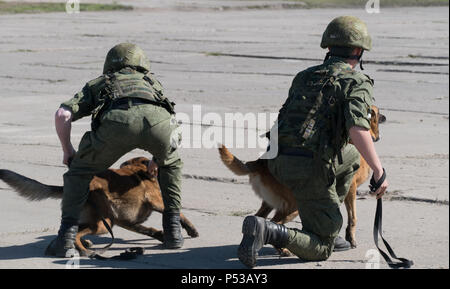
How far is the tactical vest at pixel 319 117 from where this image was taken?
19.5 feet

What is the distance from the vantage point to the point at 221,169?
9.51 meters

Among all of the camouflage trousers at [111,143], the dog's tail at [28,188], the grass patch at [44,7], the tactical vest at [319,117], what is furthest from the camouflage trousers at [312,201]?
the grass patch at [44,7]

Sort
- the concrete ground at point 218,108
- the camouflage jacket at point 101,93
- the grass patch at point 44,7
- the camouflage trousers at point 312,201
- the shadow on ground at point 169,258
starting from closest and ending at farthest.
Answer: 1. the camouflage trousers at point 312,201
2. the shadow on ground at point 169,258
3. the camouflage jacket at point 101,93
4. the concrete ground at point 218,108
5. the grass patch at point 44,7

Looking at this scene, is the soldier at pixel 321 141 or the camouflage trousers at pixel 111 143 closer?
the soldier at pixel 321 141

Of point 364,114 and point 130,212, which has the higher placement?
point 364,114

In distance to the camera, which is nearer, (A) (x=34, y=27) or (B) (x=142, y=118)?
(B) (x=142, y=118)

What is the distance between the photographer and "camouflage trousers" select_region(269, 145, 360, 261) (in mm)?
5995

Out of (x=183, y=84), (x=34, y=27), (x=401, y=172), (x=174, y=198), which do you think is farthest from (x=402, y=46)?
(x=174, y=198)

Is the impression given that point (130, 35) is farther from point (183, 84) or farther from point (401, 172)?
point (401, 172)

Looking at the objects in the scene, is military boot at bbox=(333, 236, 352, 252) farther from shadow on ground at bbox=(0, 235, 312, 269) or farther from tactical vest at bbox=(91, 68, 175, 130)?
tactical vest at bbox=(91, 68, 175, 130)

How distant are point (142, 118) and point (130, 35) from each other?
2289 centimetres

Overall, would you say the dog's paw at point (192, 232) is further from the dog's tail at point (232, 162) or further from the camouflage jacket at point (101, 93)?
the camouflage jacket at point (101, 93)

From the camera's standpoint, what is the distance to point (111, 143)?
629 cm

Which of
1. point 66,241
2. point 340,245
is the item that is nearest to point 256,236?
point 340,245
